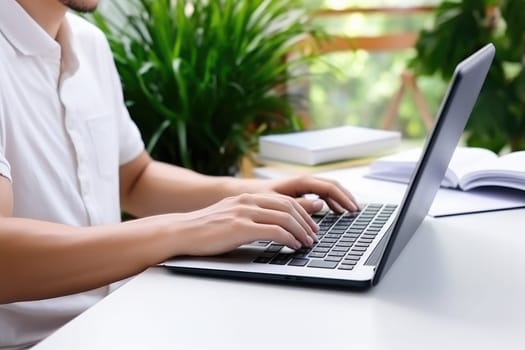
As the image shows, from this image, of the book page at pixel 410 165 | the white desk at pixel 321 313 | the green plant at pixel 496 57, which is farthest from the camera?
the green plant at pixel 496 57

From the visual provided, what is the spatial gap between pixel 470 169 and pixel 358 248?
43cm

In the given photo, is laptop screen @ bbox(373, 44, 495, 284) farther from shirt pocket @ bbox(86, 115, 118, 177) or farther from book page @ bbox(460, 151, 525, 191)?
shirt pocket @ bbox(86, 115, 118, 177)

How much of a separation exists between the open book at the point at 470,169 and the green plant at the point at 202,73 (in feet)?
1.66

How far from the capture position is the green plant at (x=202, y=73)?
5.73 ft

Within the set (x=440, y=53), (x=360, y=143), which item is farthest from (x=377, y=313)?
(x=440, y=53)

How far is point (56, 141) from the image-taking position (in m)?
1.12

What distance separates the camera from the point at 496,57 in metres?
2.55

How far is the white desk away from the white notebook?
632 mm

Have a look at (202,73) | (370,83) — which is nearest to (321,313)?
(202,73)

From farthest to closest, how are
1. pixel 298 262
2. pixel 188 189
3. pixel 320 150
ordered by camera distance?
pixel 320 150
pixel 188 189
pixel 298 262

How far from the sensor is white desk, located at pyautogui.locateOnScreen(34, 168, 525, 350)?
0.66 metres

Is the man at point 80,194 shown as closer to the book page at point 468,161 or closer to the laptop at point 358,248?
the laptop at point 358,248

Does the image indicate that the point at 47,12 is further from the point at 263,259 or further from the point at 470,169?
the point at 470,169

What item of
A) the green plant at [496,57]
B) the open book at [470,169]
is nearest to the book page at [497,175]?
the open book at [470,169]
